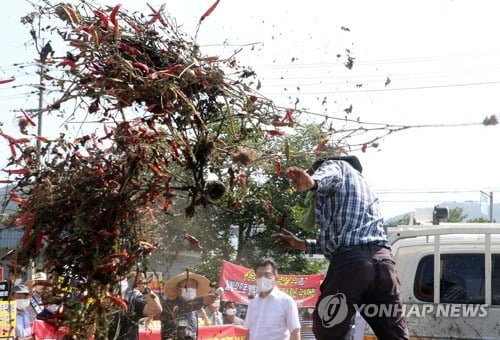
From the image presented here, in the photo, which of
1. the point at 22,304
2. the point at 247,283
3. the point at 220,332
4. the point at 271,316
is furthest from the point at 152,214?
the point at 247,283

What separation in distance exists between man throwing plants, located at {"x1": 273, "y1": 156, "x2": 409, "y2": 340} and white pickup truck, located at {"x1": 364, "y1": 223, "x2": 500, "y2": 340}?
3311mm

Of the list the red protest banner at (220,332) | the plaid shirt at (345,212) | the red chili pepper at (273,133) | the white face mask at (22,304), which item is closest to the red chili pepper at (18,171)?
the red chili pepper at (273,133)

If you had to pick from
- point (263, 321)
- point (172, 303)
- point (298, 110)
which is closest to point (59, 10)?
point (298, 110)

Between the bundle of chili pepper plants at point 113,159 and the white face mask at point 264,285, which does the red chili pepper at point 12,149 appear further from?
the white face mask at point 264,285

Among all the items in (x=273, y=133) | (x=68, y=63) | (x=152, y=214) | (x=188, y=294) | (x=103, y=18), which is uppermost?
(x=103, y=18)

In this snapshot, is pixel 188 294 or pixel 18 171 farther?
pixel 188 294

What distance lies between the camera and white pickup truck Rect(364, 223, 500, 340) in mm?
8273

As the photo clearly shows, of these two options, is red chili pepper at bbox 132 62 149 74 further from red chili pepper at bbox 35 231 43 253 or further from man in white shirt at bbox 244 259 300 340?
man in white shirt at bbox 244 259 300 340

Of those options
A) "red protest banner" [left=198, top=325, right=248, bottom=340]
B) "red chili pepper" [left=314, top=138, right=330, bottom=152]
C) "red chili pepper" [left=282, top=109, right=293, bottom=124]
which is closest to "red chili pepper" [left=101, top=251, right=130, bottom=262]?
"red chili pepper" [left=282, top=109, right=293, bottom=124]

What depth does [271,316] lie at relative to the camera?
8.18 metres

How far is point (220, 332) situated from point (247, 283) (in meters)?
3.09

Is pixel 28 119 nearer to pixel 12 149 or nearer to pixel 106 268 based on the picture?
pixel 12 149

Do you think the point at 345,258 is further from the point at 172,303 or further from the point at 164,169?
the point at 172,303

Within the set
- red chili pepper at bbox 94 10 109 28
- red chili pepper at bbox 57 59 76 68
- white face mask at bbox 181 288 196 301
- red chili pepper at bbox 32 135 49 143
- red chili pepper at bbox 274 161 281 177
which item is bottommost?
white face mask at bbox 181 288 196 301
